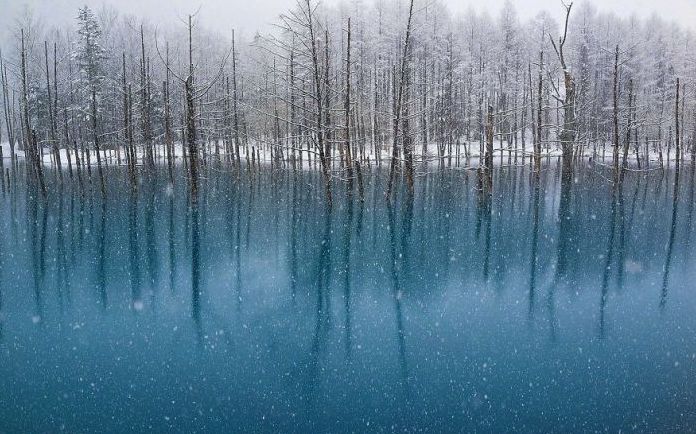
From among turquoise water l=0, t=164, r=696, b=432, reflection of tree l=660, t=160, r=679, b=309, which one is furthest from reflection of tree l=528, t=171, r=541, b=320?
reflection of tree l=660, t=160, r=679, b=309

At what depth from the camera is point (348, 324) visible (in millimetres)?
9398

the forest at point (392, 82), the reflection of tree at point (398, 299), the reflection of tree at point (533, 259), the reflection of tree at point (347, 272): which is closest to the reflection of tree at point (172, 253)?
the reflection of tree at point (347, 272)

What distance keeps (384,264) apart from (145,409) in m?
7.91

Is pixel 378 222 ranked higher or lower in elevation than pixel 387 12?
lower

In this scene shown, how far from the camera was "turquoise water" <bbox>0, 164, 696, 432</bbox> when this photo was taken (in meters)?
6.49

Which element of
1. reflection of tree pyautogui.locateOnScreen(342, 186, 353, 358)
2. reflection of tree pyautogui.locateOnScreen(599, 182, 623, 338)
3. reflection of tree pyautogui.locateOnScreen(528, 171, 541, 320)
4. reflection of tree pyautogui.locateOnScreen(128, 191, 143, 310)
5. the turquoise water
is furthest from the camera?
reflection of tree pyautogui.locateOnScreen(128, 191, 143, 310)

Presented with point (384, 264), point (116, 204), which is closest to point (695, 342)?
point (384, 264)

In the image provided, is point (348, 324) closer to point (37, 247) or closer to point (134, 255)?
point (134, 255)

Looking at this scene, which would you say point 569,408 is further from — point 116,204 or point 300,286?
point 116,204

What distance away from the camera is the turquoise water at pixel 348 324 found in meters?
6.49

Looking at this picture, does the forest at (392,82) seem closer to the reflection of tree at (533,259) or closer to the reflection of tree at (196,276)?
the reflection of tree at (533,259)

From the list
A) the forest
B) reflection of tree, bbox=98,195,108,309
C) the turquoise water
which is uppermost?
the forest

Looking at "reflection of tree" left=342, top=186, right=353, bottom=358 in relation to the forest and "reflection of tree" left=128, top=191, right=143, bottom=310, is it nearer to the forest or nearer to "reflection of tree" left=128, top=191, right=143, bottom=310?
"reflection of tree" left=128, top=191, right=143, bottom=310

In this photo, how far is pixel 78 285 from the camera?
11.7 meters
